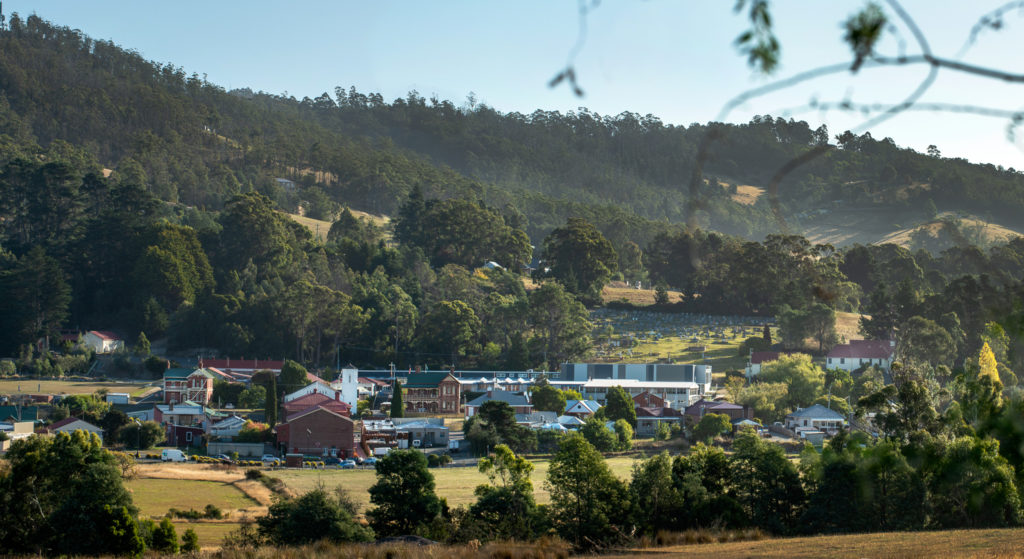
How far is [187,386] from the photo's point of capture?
48375 mm

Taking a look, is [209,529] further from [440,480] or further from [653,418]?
[653,418]

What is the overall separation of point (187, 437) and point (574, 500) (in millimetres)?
24928

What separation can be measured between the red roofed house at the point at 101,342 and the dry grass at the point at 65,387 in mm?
6164

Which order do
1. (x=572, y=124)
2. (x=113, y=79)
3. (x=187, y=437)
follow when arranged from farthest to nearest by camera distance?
(x=572, y=124)
(x=113, y=79)
(x=187, y=437)

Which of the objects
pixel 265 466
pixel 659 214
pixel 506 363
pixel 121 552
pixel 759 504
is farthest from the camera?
pixel 659 214

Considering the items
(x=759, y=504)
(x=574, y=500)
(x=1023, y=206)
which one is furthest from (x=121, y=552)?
(x=1023, y=206)

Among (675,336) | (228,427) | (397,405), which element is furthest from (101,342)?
(675,336)

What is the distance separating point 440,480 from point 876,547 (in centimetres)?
1735

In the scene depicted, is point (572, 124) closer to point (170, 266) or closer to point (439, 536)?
point (170, 266)

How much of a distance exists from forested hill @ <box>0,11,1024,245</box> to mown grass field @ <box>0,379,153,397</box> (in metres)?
36.6

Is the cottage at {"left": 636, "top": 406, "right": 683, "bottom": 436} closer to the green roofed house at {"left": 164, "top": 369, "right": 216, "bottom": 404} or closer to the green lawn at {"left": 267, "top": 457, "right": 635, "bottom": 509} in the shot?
the green lawn at {"left": 267, "top": 457, "right": 635, "bottom": 509}

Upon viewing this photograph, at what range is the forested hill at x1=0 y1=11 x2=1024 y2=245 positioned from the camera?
9619 centimetres

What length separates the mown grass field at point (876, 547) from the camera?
15.3 meters

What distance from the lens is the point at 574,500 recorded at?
2114 cm
